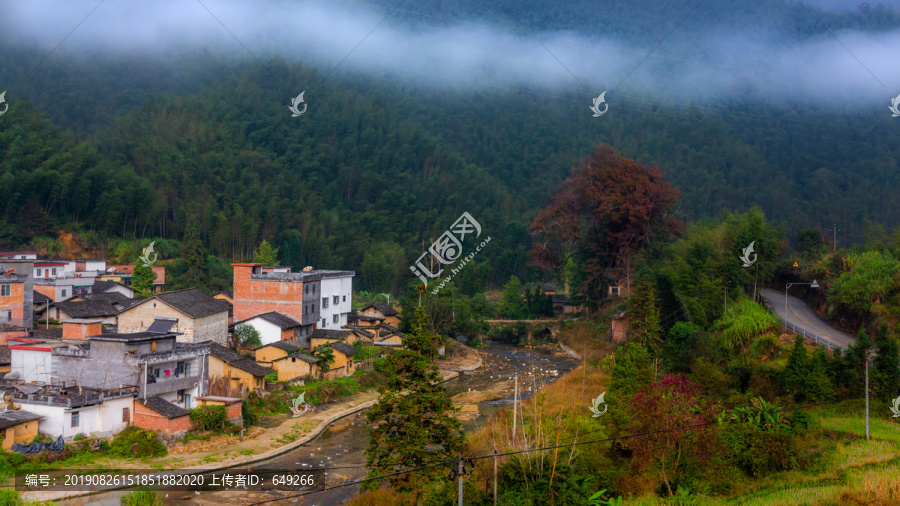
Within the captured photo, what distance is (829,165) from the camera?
239ft

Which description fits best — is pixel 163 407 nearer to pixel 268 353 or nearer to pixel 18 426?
pixel 18 426

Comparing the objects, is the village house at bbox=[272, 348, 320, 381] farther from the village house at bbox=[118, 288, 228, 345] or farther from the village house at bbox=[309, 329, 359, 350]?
the village house at bbox=[309, 329, 359, 350]

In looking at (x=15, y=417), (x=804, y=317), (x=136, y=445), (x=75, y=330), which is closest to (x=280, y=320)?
(x=75, y=330)

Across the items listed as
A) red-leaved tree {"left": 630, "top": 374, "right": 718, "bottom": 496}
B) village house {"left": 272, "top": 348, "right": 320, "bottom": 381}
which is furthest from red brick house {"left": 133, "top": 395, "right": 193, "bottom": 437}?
red-leaved tree {"left": 630, "top": 374, "right": 718, "bottom": 496}

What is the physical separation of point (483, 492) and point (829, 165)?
7246 cm

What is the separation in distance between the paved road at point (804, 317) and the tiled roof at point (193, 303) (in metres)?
20.6

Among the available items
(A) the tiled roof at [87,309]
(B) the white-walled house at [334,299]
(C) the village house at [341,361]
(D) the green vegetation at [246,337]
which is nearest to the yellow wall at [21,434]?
(C) the village house at [341,361]

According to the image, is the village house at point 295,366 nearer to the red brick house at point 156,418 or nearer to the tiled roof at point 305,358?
the tiled roof at point 305,358

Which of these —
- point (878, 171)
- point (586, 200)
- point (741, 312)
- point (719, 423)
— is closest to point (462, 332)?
point (586, 200)

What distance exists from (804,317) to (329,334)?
61.3ft

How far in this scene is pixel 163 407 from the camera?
18.4m

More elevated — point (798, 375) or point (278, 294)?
point (278, 294)

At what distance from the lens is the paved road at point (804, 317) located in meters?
21.6

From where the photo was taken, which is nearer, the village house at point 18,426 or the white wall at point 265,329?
the village house at point 18,426
